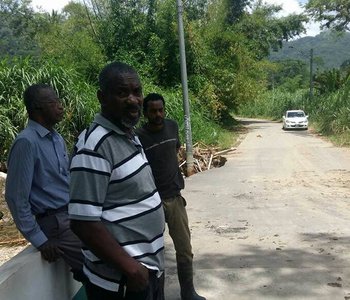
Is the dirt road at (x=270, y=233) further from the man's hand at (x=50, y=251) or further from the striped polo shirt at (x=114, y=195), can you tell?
the striped polo shirt at (x=114, y=195)

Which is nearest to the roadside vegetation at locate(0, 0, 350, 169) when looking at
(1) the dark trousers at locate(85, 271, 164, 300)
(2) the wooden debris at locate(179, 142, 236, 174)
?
(2) the wooden debris at locate(179, 142, 236, 174)

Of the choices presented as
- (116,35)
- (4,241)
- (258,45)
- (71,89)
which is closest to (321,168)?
(71,89)

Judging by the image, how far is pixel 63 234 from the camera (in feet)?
8.95

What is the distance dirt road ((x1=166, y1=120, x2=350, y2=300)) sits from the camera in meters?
4.47

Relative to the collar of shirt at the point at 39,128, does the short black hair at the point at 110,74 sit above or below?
above

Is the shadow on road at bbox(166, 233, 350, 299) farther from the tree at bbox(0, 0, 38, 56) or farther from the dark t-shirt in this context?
the tree at bbox(0, 0, 38, 56)

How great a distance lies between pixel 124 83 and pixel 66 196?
0.97 m

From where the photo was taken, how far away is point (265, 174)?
1244 cm

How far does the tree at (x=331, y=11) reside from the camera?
33.2 m

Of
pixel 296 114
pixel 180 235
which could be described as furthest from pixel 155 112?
pixel 296 114

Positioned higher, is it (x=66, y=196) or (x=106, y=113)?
(x=106, y=113)

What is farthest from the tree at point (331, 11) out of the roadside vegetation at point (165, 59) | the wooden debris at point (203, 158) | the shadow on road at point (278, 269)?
the shadow on road at point (278, 269)

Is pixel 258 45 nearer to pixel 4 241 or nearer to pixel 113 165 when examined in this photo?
pixel 4 241

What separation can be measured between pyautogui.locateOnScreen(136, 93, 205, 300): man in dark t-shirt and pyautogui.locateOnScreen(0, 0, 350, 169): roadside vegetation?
7.39 m
